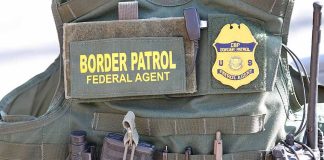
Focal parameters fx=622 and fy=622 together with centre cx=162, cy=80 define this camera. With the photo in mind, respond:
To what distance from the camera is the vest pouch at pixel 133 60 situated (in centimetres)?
148

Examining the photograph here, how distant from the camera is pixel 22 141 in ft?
5.10

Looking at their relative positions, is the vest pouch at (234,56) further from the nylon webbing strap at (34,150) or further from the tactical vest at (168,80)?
the nylon webbing strap at (34,150)

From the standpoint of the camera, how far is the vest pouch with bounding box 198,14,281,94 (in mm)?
1497

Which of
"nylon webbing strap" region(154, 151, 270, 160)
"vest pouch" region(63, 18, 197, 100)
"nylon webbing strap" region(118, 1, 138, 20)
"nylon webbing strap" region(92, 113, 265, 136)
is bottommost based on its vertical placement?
"nylon webbing strap" region(154, 151, 270, 160)

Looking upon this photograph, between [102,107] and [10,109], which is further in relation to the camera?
[10,109]

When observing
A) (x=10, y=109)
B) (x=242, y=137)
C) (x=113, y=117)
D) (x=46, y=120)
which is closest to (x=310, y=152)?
(x=242, y=137)

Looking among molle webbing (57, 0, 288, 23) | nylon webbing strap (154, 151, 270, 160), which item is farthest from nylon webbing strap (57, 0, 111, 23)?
nylon webbing strap (154, 151, 270, 160)

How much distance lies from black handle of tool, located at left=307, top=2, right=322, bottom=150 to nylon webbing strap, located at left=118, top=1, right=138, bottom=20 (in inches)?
17.2

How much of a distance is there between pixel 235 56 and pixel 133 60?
0.80 feet

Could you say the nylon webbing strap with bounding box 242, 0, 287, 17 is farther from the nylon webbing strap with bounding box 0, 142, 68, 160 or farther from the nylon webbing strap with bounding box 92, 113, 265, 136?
the nylon webbing strap with bounding box 0, 142, 68, 160

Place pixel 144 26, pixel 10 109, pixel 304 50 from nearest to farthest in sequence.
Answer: pixel 144 26 → pixel 10 109 → pixel 304 50

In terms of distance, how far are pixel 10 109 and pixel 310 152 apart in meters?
0.78

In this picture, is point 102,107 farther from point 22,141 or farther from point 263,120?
point 263,120

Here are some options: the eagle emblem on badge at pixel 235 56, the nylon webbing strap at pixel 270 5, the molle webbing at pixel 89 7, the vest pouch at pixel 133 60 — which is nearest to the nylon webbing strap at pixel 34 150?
the vest pouch at pixel 133 60
